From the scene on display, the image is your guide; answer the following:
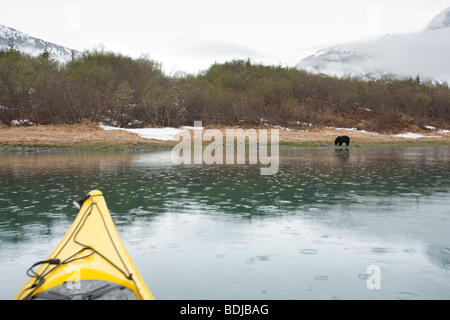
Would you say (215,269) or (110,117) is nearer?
(215,269)

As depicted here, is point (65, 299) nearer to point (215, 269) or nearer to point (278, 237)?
point (215, 269)

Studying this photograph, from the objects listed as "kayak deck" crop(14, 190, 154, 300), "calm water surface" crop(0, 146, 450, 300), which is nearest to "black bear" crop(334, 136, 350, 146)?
"calm water surface" crop(0, 146, 450, 300)

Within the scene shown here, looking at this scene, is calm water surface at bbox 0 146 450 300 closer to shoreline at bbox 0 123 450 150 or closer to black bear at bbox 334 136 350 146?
shoreline at bbox 0 123 450 150

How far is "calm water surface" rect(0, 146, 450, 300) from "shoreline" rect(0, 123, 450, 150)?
816 inches

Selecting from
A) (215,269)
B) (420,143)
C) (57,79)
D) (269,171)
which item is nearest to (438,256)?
(215,269)

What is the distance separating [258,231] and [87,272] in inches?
204

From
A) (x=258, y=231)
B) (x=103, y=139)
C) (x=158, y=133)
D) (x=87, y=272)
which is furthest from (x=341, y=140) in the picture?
(x=87, y=272)

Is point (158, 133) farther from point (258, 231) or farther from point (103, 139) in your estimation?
point (258, 231)

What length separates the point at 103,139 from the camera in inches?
1671

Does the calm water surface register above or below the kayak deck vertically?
below

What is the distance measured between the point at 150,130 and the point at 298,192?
36225mm

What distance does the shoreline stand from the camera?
128 ft
